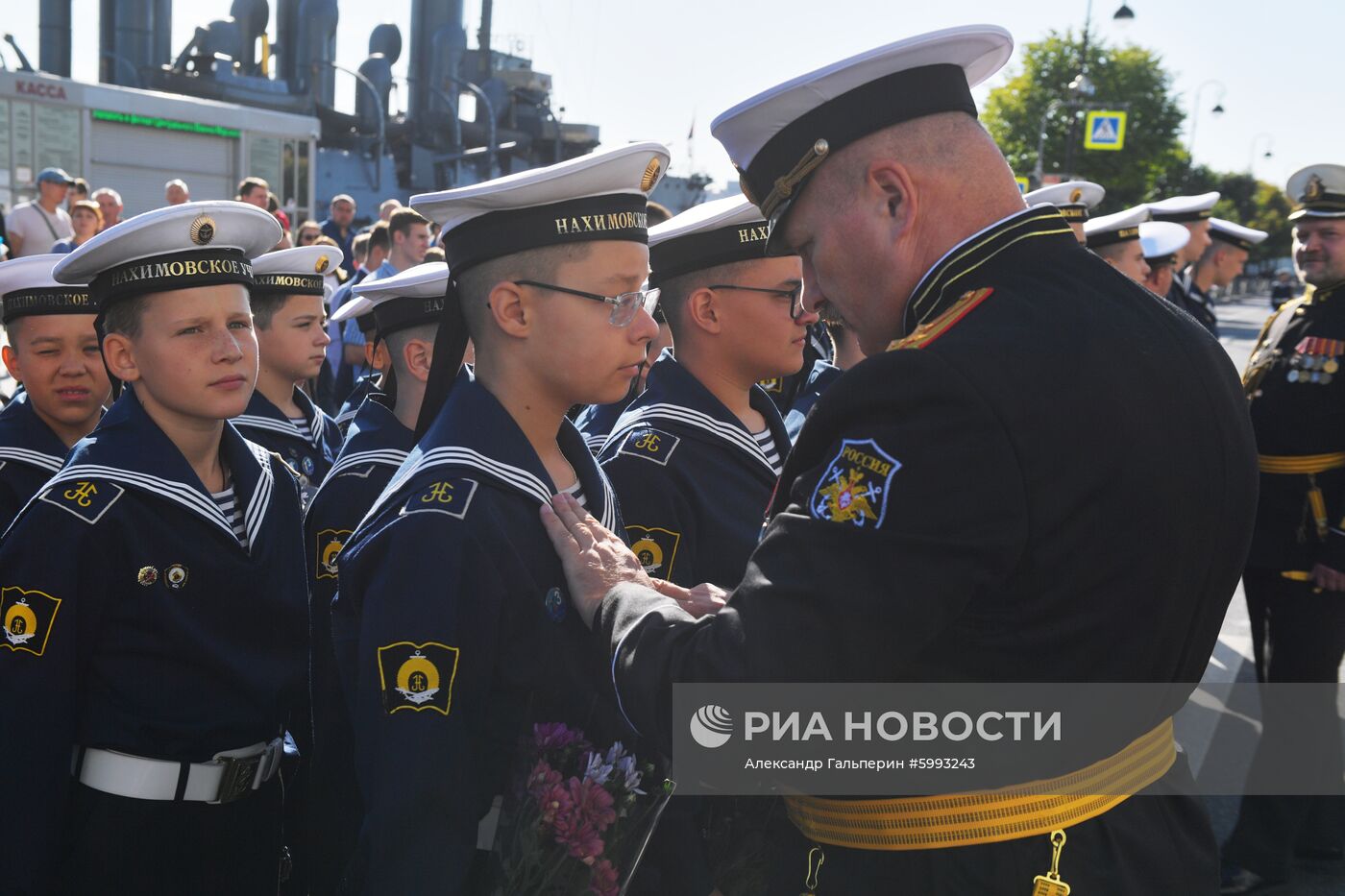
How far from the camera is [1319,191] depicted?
4652mm

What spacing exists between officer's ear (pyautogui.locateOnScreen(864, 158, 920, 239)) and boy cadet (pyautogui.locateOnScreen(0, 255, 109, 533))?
2.71m

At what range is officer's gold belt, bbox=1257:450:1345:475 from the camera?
14.3 ft

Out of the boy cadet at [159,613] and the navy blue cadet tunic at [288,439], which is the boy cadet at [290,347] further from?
the boy cadet at [159,613]

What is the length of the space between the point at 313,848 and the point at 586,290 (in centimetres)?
164

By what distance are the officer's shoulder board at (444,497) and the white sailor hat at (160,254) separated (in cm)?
113

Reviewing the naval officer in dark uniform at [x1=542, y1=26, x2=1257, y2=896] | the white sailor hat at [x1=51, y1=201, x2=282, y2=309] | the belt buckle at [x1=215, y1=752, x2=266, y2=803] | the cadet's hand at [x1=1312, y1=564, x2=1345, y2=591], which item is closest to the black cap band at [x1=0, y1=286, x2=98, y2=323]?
the white sailor hat at [x1=51, y1=201, x2=282, y2=309]

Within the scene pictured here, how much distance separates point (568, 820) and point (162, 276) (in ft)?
5.79

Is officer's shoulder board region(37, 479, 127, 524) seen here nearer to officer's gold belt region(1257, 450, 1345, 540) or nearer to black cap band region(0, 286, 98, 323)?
black cap band region(0, 286, 98, 323)

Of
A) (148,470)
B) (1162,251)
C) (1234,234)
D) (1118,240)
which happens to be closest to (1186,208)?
(1234,234)

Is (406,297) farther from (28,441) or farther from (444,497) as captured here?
(444,497)

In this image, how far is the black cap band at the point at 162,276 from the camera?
9.45 feet

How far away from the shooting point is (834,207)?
1.81 metres

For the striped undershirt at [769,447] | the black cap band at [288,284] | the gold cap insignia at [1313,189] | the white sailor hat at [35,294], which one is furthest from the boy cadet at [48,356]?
the gold cap insignia at [1313,189]

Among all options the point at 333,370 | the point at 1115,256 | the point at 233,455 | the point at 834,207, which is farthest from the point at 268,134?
the point at 834,207
